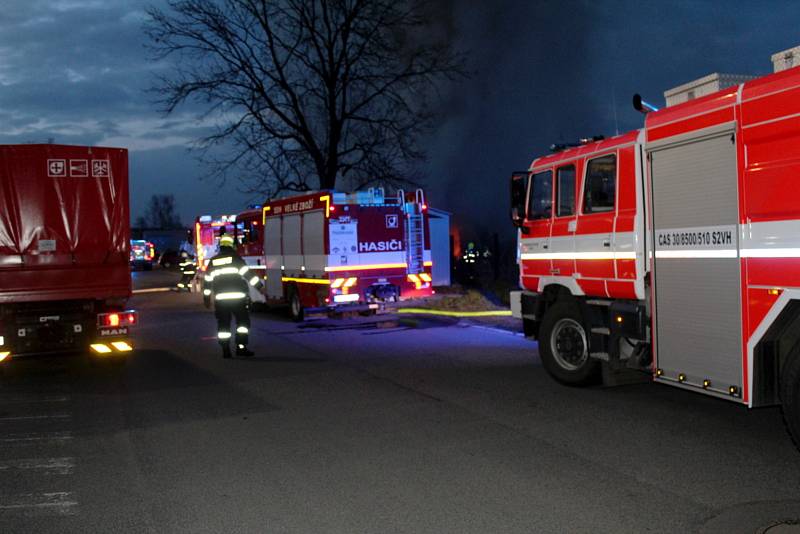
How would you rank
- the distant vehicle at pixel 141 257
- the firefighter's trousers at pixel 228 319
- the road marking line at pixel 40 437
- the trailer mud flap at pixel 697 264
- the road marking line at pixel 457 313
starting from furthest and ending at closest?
the distant vehicle at pixel 141 257 < the road marking line at pixel 457 313 < the firefighter's trousers at pixel 228 319 < the road marking line at pixel 40 437 < the trailer mud flap at pixel 697 264

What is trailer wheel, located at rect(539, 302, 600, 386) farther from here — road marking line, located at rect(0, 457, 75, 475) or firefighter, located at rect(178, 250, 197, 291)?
firefighter, located at rect(178, 250, 197, 291)

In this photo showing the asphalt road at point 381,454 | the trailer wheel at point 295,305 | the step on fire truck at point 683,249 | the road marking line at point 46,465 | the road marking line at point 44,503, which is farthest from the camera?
the trailer wheel at point 295,305

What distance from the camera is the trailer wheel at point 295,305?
17.5 metres

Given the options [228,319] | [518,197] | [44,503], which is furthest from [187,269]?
[44,503]

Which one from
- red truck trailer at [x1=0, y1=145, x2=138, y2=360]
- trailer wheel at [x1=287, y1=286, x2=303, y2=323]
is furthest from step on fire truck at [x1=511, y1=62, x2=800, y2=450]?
trailer wheel at [x1=287, y1=286, x2=303, y2=323]

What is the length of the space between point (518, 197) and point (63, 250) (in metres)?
6.15

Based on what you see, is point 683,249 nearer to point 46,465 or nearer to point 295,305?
point 46,465

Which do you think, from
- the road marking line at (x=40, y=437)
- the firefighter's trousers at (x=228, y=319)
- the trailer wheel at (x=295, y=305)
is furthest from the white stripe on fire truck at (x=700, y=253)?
the trailer wheel at (x=295, y=305)

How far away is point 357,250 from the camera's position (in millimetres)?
16094

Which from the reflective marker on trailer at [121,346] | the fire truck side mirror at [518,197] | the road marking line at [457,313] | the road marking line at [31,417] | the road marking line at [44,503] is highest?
the fire truck side mirror at [518,197]

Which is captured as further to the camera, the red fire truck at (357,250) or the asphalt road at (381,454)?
the red fire truck at (357,250)

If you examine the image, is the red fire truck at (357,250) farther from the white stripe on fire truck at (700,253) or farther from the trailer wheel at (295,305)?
the white stripe on fire truck at (700,253)

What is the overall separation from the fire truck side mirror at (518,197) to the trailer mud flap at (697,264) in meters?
2.34

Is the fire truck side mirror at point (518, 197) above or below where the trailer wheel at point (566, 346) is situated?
above
